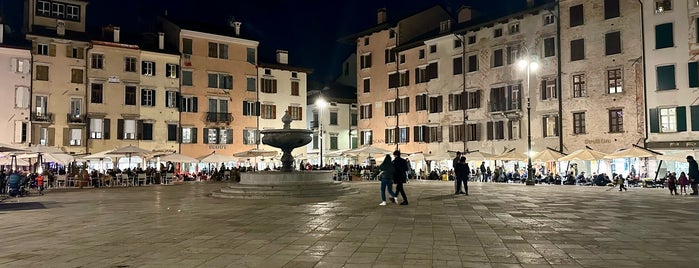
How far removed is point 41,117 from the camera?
142ft

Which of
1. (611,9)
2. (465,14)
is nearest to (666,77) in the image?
(611,9)

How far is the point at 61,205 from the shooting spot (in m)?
19.0

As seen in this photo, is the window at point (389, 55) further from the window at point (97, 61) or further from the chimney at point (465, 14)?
the window at point (97, 61)

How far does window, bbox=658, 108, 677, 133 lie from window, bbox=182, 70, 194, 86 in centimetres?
3779

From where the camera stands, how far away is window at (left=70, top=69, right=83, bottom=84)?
44.8 meters

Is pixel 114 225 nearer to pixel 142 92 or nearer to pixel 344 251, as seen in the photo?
pixel 344 251

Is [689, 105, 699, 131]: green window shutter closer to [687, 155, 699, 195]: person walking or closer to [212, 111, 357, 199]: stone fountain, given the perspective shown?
[687, 155, 699, 195]: person walking

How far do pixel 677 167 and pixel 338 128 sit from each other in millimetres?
35404

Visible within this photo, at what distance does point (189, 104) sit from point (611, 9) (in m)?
35.3

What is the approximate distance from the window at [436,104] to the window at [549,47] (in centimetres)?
1118

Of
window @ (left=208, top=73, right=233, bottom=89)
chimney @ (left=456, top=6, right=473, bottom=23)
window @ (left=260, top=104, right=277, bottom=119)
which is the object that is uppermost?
chimney @ (left=456, top=6, right=473, bottom=23)

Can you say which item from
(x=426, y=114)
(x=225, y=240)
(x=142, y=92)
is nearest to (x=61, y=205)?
(x=225, y=240)

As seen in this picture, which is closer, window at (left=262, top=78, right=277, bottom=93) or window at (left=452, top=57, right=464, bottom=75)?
window at (left=452, top=57, right=464, bottom=75)

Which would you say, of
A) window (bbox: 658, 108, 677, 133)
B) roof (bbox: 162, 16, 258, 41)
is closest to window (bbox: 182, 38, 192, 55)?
roof (bbox: 162, 16, 258, 41)
